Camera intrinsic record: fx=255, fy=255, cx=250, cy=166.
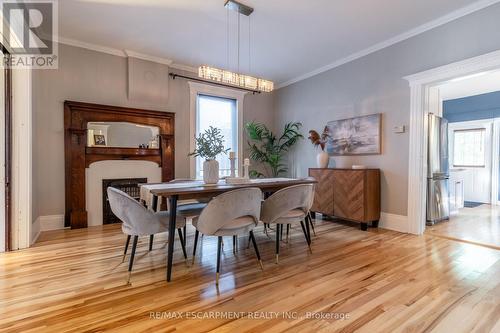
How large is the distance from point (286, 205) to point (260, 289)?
834 mm

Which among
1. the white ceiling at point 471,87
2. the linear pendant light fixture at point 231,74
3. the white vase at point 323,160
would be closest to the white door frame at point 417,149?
the white vase at point 323,160

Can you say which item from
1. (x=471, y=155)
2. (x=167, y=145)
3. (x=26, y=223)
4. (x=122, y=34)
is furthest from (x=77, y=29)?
(x=471, y=155)

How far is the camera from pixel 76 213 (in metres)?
3.87

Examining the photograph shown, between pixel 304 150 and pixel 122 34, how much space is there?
12.5 feet

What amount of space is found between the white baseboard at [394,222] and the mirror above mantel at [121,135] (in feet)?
13.0

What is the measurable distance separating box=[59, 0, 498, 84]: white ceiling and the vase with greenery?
1.50m

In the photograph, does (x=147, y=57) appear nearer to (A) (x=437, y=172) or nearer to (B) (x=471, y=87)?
(A) (x=437, y=172)

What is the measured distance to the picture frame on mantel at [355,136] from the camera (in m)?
4.02

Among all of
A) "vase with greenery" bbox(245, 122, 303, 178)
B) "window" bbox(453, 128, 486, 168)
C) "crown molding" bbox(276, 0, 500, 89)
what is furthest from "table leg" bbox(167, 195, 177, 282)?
"window" bbox(453, 128, 486, 168)

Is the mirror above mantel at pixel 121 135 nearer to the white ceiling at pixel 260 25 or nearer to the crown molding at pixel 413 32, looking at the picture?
the white ceiling at pixel 260 25

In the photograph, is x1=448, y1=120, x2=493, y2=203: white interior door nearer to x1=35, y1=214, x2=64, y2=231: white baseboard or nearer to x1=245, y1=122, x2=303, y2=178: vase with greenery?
x1=245, y1=122, x2=303, y2=178: vase with greenery

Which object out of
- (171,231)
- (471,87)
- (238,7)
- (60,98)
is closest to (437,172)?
(471,87)

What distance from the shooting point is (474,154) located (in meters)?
6.40

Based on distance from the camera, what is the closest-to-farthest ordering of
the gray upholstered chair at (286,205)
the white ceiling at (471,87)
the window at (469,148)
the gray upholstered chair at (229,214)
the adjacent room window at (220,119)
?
1. the gray upholstered chair at (229,214)
2. the gray upholstered chair at (286,205)
3. the white ceiling at (471,87)
4. the adjacent room window at (220,119)
5. the window at (469,148)
